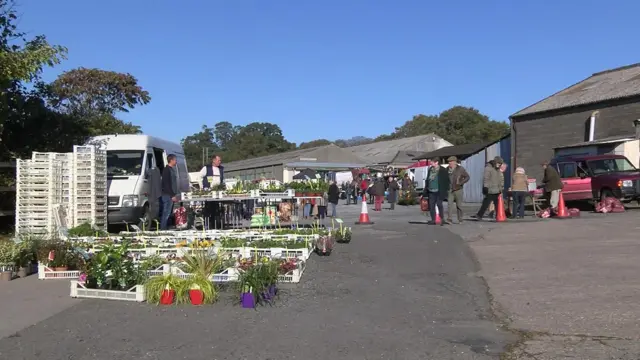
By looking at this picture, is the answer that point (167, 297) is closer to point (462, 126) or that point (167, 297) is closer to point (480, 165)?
point (480, 165)

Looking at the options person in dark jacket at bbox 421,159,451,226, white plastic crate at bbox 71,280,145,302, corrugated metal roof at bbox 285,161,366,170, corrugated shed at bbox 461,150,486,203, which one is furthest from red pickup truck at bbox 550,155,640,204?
corrugated metal roof at bbox 285,161,366,170

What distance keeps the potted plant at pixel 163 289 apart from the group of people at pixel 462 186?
9.65 meters

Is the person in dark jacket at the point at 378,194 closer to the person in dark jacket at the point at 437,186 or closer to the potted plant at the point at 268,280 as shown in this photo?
the person in dark jacket at the point at 437,186

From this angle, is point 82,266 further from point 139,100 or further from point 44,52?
point 139,100

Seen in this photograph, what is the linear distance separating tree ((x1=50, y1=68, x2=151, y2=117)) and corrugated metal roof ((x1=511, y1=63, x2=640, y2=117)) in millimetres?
21126

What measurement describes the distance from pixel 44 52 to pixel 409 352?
12.0 m

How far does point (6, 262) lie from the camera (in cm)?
886

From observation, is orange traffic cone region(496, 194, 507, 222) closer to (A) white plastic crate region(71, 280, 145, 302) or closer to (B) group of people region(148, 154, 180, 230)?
(B) group of people region(148, 154, 180, 230)

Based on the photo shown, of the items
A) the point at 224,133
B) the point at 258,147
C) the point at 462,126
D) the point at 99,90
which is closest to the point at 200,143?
the point at 224,133

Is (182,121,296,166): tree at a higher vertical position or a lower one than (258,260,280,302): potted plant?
higher

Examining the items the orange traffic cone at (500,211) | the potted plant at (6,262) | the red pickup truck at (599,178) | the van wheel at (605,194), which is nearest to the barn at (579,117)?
the red pickup truck at (599,178)

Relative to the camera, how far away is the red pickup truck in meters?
18.5

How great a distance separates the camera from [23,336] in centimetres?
573

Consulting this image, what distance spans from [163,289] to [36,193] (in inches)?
289
